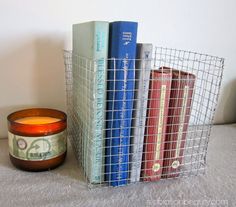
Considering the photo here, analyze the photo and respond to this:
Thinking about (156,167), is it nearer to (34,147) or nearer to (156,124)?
(156,124)

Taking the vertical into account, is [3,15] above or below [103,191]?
above

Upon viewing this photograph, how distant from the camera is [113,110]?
469mm

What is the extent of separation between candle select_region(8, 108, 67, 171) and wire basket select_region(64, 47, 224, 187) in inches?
2.1

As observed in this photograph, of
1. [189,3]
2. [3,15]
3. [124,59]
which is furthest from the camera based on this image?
[189,3]

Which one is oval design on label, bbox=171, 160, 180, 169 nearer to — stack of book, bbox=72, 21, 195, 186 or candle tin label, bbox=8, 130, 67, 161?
stack of book, bbox=72, 21, 195, 186

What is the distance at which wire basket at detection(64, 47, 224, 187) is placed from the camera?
46cm

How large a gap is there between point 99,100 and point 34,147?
17 centimetres

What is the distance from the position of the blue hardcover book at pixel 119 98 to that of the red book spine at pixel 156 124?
0.04 meters

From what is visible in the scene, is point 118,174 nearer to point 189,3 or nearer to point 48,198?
point 48,198

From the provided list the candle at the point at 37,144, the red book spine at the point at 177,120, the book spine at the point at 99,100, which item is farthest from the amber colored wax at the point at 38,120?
the red book spine at the point at 177,120

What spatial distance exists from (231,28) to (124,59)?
0.58m

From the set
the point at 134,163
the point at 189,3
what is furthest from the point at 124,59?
the point at 189,3

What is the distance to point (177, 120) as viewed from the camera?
52cm

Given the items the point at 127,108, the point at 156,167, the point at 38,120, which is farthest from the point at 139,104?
the point at 38,120
